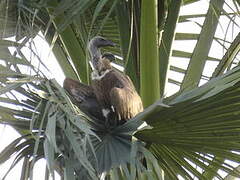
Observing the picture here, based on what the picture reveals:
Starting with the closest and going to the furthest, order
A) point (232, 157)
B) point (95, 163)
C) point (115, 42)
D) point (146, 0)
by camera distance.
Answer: point (95, 163) → point (232, 157) → point (146, 0) → point (115, 42)

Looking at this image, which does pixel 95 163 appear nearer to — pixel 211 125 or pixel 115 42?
pixel 211 125

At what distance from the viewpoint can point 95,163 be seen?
11.3 feet

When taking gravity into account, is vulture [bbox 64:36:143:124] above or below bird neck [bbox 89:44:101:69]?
below

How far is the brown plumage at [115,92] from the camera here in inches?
167

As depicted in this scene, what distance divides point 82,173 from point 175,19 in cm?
176

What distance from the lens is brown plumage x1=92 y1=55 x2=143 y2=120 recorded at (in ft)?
13.9

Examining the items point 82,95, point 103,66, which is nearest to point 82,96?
point 82,95

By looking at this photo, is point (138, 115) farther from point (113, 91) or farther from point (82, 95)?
point (82, 95)

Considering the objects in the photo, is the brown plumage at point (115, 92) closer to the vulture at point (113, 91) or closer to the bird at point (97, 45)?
the vulture at point (113, 91)

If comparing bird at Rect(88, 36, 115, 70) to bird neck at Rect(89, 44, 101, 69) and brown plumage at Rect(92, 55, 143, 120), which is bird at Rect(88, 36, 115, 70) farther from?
brown plumage at Rect(92, 55, 143, 120)

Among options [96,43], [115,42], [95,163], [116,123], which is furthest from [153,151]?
[115,42]

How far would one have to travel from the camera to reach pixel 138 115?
11.9 feet

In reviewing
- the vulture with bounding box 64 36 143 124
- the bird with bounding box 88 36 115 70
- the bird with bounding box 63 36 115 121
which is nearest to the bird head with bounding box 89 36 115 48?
the bird with bounding box 88 36 115 70

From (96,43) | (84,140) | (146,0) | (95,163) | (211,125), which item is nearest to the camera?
(84,140)
